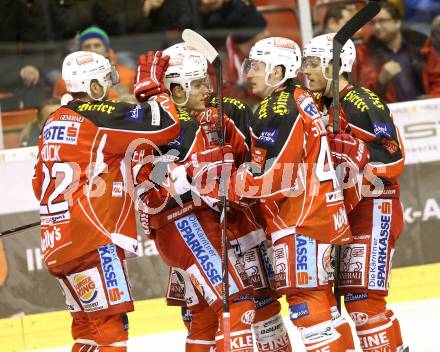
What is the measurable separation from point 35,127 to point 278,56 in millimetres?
2749

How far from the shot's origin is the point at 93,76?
17.1 ft

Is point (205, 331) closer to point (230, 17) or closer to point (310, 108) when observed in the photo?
point (310, 108)

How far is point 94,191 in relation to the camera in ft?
17.0

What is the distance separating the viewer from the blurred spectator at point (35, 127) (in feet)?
24.3

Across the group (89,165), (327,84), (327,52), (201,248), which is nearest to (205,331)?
(201,248)

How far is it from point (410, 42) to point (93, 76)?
346 cm

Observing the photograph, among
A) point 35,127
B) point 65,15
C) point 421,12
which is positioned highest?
point 65,15

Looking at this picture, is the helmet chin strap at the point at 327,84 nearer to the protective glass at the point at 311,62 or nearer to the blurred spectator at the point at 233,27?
the protective glass at the point at 311,62

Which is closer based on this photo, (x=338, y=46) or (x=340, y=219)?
(x=340, y=219)

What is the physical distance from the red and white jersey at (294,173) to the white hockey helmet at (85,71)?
72 centimetres

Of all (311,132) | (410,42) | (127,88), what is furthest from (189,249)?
(410,42)

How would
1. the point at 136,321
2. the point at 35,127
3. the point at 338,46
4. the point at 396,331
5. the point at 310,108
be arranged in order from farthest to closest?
the point at 35,127, the point at 136,321, the point at 396,331, the point at 338,46, the point at 310,108

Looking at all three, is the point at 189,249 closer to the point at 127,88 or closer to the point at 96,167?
the point at 96,167

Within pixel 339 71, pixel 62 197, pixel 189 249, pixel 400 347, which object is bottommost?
pixel 400 347
